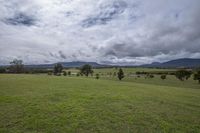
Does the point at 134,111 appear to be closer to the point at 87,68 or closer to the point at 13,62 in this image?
the point at 87,68

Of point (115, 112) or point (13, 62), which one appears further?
point (13, 62)

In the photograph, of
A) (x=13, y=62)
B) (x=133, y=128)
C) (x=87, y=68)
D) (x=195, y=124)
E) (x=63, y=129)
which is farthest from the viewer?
(x=13, y=62)

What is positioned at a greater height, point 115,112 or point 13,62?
point 13,62

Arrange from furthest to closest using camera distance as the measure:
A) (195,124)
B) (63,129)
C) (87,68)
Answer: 1. (87,68)
2. (195,124)
3. (63,129)

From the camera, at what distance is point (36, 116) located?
10.8 metres

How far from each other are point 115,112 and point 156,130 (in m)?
→ 4.00

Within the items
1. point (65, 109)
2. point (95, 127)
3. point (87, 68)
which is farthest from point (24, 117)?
point (87, 68)

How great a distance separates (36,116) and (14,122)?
151 cm

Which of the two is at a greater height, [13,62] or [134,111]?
[13,62]

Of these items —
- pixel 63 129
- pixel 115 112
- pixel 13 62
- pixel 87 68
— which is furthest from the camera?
pixel 13 62

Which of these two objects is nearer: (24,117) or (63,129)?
(63,129)

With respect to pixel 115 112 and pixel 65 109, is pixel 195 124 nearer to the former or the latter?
pixel 115 112

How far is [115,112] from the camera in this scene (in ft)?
41.3

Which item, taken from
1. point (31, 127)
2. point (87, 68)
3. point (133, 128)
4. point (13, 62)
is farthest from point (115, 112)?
point (13, 62)
